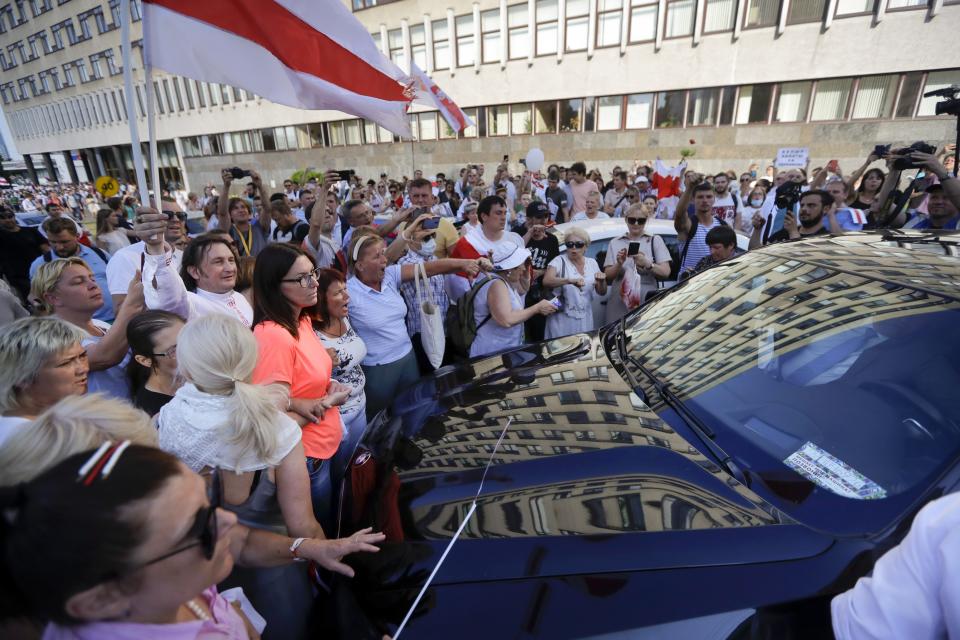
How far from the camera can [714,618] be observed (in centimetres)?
111

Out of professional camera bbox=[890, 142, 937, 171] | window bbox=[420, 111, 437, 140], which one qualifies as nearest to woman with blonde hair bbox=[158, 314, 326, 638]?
professional camera bbox=[890, 142, 937, 171]

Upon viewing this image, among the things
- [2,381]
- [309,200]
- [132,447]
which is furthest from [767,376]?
[309,200]

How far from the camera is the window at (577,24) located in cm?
1730

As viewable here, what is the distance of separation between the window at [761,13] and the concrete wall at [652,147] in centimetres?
314

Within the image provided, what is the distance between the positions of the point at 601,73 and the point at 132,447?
19832 mm

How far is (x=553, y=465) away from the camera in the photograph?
63.1 inches

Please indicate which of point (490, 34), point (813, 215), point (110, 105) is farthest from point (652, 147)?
point (110, 105)

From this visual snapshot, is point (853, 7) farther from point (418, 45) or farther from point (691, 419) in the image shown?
point (691, 419)

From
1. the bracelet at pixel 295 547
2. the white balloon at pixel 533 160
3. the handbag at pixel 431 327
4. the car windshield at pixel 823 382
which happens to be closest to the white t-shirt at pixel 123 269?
the handbag at pixel 431 327

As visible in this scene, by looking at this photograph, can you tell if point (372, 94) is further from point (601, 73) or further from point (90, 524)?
point (601, 73)

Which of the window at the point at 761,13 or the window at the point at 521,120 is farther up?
the window at the point at 761,13

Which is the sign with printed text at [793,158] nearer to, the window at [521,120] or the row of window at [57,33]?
the window at [521,120]

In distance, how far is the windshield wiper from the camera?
146 cm

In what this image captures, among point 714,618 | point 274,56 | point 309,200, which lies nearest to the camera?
point 714,618
